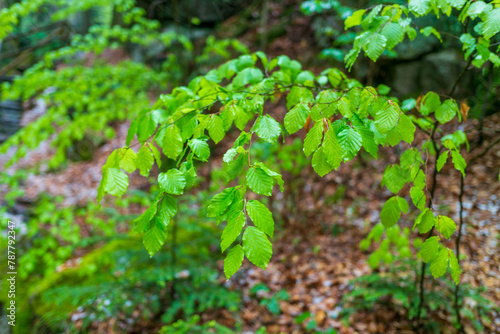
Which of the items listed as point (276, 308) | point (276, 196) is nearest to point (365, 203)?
point (276, 196)

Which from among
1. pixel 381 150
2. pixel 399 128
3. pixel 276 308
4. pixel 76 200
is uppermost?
pixel 399 128

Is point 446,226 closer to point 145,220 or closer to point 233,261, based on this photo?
point 233,261

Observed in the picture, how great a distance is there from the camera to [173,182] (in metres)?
0.82

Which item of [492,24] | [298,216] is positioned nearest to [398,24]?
[492,24]

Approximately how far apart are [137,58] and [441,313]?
1157 centimetres

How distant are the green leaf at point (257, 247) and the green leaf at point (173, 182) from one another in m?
0.25

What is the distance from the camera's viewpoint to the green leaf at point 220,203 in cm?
80

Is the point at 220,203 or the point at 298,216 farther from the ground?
the point at 220,203

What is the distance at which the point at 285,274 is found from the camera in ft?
11.5

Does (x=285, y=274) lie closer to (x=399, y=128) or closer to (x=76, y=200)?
(x=399, y=128)

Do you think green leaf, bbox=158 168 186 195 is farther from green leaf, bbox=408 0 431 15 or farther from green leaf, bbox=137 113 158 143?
green leaf, bbox=408 0 431 15

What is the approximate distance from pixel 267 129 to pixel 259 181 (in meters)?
0.19

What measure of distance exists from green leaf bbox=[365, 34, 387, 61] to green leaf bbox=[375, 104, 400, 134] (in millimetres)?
226

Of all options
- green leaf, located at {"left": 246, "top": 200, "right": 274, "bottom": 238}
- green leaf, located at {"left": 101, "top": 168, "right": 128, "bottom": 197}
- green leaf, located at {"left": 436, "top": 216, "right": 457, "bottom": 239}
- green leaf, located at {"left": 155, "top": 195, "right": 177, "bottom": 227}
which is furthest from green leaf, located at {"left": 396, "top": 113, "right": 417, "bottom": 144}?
green leaf, located at {"left": 101, "top": 168, "right": 128, "bottom": 197}
